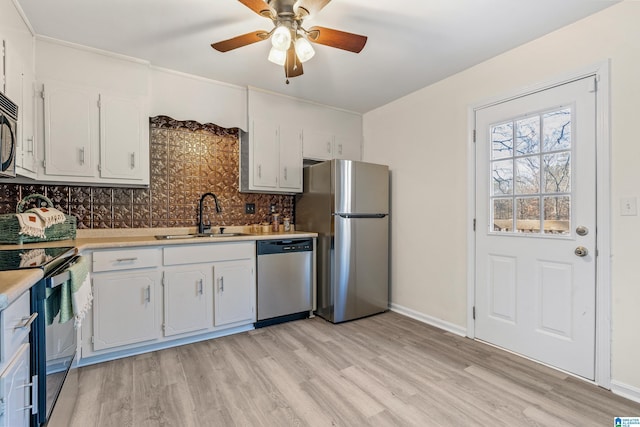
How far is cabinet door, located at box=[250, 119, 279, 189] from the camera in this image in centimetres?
315

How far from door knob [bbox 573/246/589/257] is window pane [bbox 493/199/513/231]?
1.50 feet

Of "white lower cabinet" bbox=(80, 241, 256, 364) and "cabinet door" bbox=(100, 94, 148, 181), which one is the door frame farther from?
"cabinet door" bbox=(100, 94, 148, 181)

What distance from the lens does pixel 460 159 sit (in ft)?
9.04

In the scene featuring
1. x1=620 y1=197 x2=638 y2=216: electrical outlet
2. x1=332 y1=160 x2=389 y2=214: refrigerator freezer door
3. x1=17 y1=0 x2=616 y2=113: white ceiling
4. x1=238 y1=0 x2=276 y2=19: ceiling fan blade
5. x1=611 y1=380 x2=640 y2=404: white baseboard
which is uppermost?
x1=17 y1=0 x2=616 y2=113: white ceiling

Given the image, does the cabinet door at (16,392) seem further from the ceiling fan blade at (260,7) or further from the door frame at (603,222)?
the door frame at (603,222)

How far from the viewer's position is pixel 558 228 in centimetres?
213

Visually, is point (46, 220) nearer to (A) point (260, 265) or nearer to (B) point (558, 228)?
(A) point (260, 265)

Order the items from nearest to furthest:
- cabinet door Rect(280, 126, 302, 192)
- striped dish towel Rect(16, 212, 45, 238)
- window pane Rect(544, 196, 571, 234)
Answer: striped dish towel Rect(16, 212, 45, 238) < window pane Rect(544, 196, 571, 234) < cabinet door Rect(280, 126, 302, 192)

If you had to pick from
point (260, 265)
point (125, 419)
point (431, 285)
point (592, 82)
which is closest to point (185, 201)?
point (260, 265)

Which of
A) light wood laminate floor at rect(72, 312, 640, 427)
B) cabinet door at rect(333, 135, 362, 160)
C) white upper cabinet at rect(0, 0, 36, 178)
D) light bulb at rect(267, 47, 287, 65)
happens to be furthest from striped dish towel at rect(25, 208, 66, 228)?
cabinet door at rect(333, 135, 362, 160)

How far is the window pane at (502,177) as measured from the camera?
2.42m

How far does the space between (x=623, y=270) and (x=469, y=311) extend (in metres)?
1.12

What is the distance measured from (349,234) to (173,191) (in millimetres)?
1794

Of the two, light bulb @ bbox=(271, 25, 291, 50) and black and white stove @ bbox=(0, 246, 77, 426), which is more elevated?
light bulb @ bbox=(271, 25, 291, 50)
